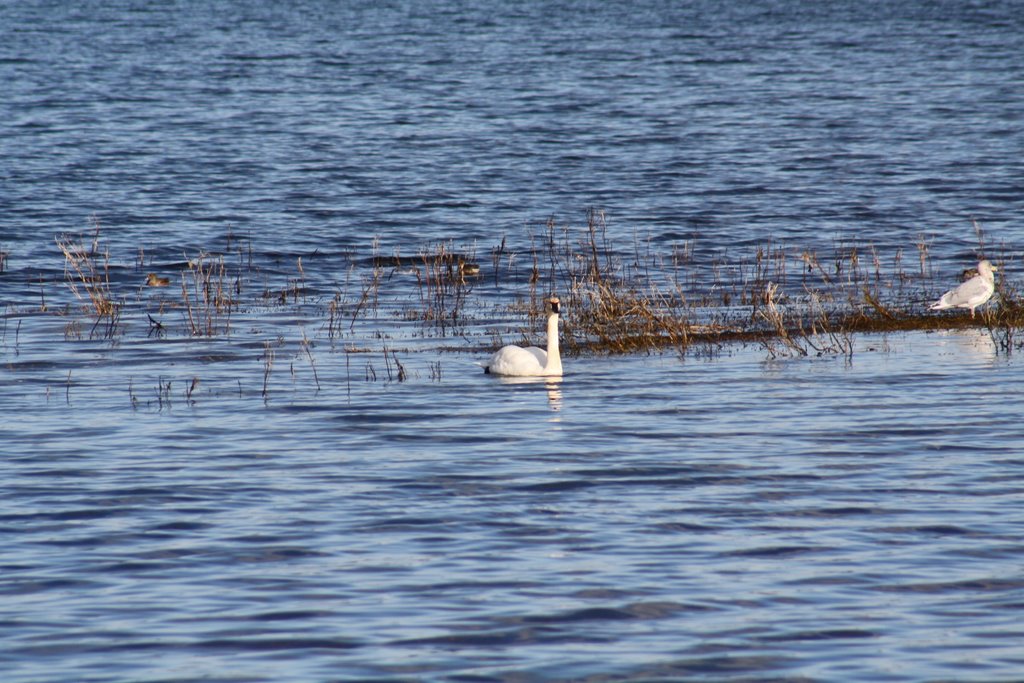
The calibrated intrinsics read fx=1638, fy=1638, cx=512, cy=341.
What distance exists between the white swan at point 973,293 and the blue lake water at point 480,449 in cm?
78

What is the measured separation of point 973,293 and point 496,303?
6518 millimetres

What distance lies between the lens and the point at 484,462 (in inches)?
501

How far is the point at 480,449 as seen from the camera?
43.3ft

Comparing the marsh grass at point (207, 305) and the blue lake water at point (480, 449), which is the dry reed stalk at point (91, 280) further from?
the marsh grass at point (207, 305)

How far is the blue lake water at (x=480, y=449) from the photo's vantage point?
28.2ft

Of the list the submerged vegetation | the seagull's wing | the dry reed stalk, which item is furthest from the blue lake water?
the seagull's wing

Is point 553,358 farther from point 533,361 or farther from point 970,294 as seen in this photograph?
point 970,294

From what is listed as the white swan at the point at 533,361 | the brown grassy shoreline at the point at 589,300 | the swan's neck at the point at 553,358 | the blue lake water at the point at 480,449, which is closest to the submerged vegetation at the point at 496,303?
the brown grassy shoreline at the point at 589,300

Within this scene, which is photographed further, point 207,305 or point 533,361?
point 207,305

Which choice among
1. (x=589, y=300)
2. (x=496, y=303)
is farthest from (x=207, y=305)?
(x=589, y=300)

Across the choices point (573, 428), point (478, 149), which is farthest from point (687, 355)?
point (478, 149)

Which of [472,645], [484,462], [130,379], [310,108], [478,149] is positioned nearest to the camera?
[472,645]

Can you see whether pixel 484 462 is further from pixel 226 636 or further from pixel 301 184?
pixel 301 184

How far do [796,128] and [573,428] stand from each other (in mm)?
36258
